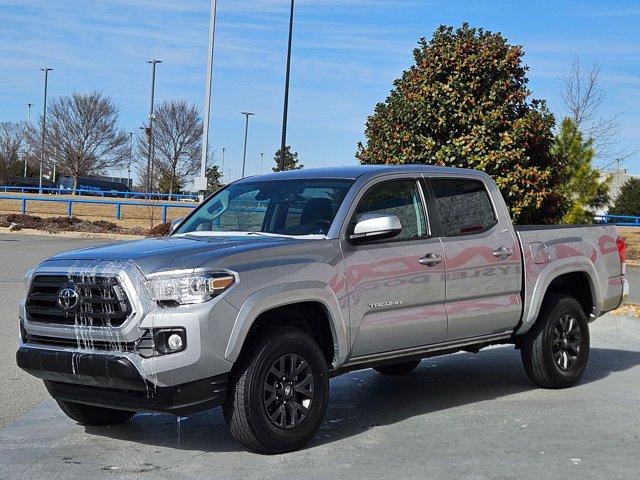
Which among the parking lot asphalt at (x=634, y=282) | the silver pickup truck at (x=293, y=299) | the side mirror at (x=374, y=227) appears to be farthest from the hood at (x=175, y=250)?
the parking lot asphalt at (x=634, y=282)

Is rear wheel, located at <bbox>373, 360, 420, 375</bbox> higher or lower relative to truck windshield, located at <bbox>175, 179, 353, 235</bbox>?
lower

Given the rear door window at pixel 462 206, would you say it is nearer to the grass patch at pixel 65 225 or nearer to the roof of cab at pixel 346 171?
the roof of cab at pixel 346 171

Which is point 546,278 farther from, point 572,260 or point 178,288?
point 178,288

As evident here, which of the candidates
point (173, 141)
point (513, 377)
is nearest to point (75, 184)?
point (173, 141)

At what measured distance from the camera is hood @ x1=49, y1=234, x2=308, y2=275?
19.1ft

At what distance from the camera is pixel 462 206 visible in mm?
7703

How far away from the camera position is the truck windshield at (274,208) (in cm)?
687

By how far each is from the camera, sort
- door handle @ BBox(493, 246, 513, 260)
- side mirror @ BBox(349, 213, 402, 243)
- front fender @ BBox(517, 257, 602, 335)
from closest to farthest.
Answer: side mirror @ BBox(349, 213, 402, 243) < door handle @ BBox(493, 246, 513, 260) < front fender @ BBox(517, 257, 602, 335)

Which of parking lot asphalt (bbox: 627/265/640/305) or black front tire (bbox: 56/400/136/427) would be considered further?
parking lot asphalt (bbox: 627/265/640/305)

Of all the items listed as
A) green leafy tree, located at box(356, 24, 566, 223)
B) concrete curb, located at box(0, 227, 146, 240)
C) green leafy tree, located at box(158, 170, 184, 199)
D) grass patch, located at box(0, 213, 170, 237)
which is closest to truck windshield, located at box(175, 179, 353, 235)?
green leafy tree, located at box(356, 24, 566, 223)

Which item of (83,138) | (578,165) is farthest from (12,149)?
(578,165)

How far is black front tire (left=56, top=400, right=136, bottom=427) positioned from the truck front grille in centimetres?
83

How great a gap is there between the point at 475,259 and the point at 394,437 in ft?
5.32

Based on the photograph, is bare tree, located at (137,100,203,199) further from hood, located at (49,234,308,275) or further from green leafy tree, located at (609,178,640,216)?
hood, located at (49,234,308,275)
